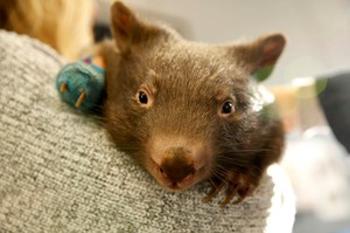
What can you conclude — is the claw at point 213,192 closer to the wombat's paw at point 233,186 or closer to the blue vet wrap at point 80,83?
the wombat's paw at point 233,186

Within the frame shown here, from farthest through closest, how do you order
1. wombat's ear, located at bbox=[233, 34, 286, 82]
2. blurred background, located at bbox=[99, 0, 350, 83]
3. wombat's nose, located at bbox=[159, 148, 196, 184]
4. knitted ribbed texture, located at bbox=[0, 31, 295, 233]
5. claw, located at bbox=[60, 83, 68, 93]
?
blurred background, located at bbox=[99, 0, 350, 83]
wombat's ear, located at bbox=[233, 34, 286, 82]
claw, located at bbox=[60, 83, 68, 93]
knitted ribbed texture, located at bbox=[0, 31, 295, 233]
wombat's nose, located at bbox=[159, 148, 196, 184]

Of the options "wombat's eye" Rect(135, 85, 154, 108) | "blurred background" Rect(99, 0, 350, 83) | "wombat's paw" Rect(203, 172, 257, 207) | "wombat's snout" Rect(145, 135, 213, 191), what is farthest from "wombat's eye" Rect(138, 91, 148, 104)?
"blurred background" Rect(99, 0, 350, 83)

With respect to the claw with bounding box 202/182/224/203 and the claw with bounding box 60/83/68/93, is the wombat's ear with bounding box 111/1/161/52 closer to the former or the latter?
the claw with bounding box 60/83/68/93

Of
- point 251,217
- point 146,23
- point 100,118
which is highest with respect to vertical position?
point 146,23

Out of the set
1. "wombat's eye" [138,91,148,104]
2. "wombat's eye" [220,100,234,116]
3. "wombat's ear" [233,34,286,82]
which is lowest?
"wombat's eye" [138,91,148,104]

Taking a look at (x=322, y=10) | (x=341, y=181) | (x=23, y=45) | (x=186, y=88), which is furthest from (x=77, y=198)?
(x=322, y=10)

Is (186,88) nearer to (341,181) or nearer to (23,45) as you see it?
(23,45)

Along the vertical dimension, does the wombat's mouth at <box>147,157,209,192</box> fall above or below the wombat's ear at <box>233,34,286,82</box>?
below

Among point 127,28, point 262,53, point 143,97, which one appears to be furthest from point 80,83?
point 262,53
